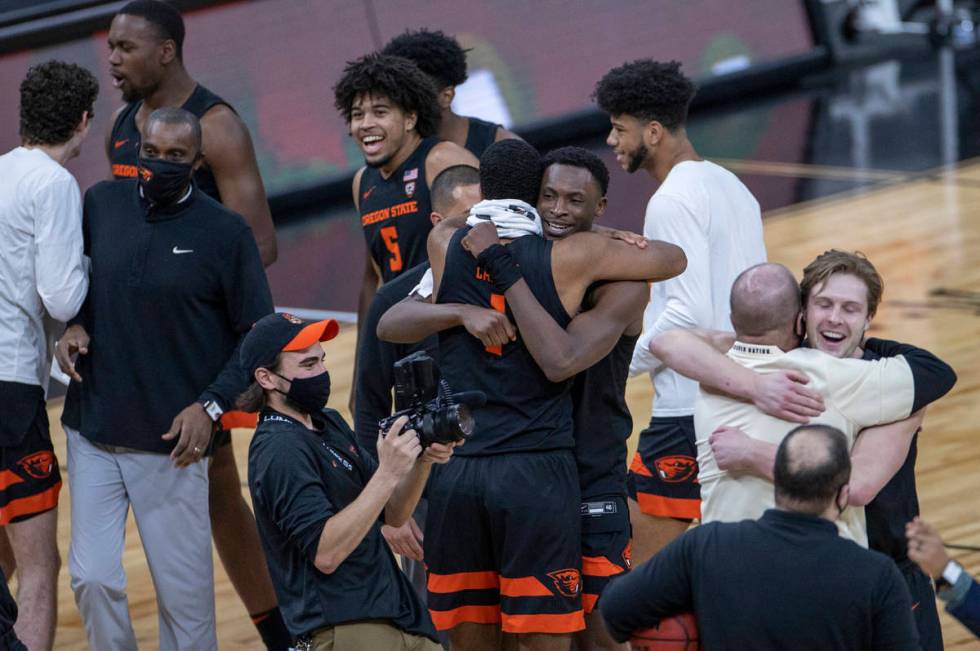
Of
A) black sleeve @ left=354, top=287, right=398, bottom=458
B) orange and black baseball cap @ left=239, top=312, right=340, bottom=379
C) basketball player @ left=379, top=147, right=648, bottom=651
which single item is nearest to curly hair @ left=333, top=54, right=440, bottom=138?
black sleeve @ left=354, top=287, right=398, bottom=458

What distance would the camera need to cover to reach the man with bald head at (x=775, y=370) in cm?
401

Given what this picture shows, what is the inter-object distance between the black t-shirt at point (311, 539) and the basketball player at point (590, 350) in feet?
1.84

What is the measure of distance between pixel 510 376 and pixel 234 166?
207cm

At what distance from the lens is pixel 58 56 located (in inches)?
499

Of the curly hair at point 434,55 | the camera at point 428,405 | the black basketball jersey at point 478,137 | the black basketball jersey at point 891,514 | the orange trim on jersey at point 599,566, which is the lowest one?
the orange trim on jersey at point 599,566

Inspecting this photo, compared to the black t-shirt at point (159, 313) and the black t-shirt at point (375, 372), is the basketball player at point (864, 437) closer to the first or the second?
the black t-shirt at point (375, 372)

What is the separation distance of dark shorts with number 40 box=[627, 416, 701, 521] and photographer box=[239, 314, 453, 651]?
149 cm

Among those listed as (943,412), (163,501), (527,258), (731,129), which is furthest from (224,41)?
(527,258)

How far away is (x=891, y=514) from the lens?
13.6ft

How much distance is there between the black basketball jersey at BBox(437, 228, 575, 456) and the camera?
4.39 meters

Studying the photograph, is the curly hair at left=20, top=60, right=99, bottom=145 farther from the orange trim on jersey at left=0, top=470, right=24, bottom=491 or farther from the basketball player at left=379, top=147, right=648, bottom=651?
the basketball player at left=379, top=147, right=648, bottom=651

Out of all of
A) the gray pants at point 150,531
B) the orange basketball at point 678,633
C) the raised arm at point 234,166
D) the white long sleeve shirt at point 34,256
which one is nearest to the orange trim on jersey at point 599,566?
the orange basketball at point 678,633

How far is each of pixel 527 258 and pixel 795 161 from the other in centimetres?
1004

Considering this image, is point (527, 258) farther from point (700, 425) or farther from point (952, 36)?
point (952, 36)
